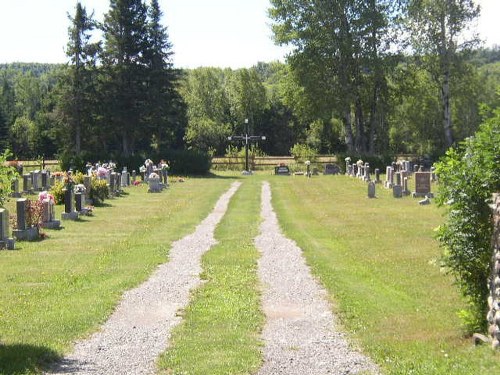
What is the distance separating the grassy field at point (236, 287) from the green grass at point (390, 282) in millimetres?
26

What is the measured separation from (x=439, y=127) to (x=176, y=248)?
57.7 meters

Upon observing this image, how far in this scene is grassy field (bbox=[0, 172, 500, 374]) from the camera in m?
8.52

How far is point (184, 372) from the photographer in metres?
7.83

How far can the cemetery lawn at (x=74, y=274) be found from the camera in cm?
941

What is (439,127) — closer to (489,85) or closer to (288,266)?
(489,85)

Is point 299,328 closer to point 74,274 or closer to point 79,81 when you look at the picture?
point 74,274

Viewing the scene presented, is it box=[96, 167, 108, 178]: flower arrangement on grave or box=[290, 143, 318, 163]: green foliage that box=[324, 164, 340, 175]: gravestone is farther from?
box=[96, 167, 108, 178]: flower arrangement on grave

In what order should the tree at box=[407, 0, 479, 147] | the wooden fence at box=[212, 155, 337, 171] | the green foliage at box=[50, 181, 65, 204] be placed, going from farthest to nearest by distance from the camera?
the wooden fence at box=[212, 155, 337, 171] < the tree at box=[407, 0, 479, 147] < the green foliage at box=[50, 181, 65, 204]

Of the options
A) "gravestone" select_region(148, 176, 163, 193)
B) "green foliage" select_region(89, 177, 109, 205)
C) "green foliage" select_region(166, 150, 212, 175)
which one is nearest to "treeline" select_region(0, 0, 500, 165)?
"green foliage" select_region(166, 150, 212, 175)

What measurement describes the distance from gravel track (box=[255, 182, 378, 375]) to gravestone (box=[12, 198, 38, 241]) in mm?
7338

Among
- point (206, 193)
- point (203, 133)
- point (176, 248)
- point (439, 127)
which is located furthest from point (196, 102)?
point (176, 248)

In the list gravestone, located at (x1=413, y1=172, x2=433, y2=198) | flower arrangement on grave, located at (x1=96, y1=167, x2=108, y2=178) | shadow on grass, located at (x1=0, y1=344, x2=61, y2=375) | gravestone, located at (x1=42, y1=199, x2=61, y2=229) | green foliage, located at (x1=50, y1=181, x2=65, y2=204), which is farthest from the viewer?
flower arrangement on grave, located at (x1=96, y1=167, x2=108, y2=178)

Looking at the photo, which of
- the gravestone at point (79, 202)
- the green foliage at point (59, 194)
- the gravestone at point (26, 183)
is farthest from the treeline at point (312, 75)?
the gravestone at point (79, 202)

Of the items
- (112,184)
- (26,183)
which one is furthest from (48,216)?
(26,183)
